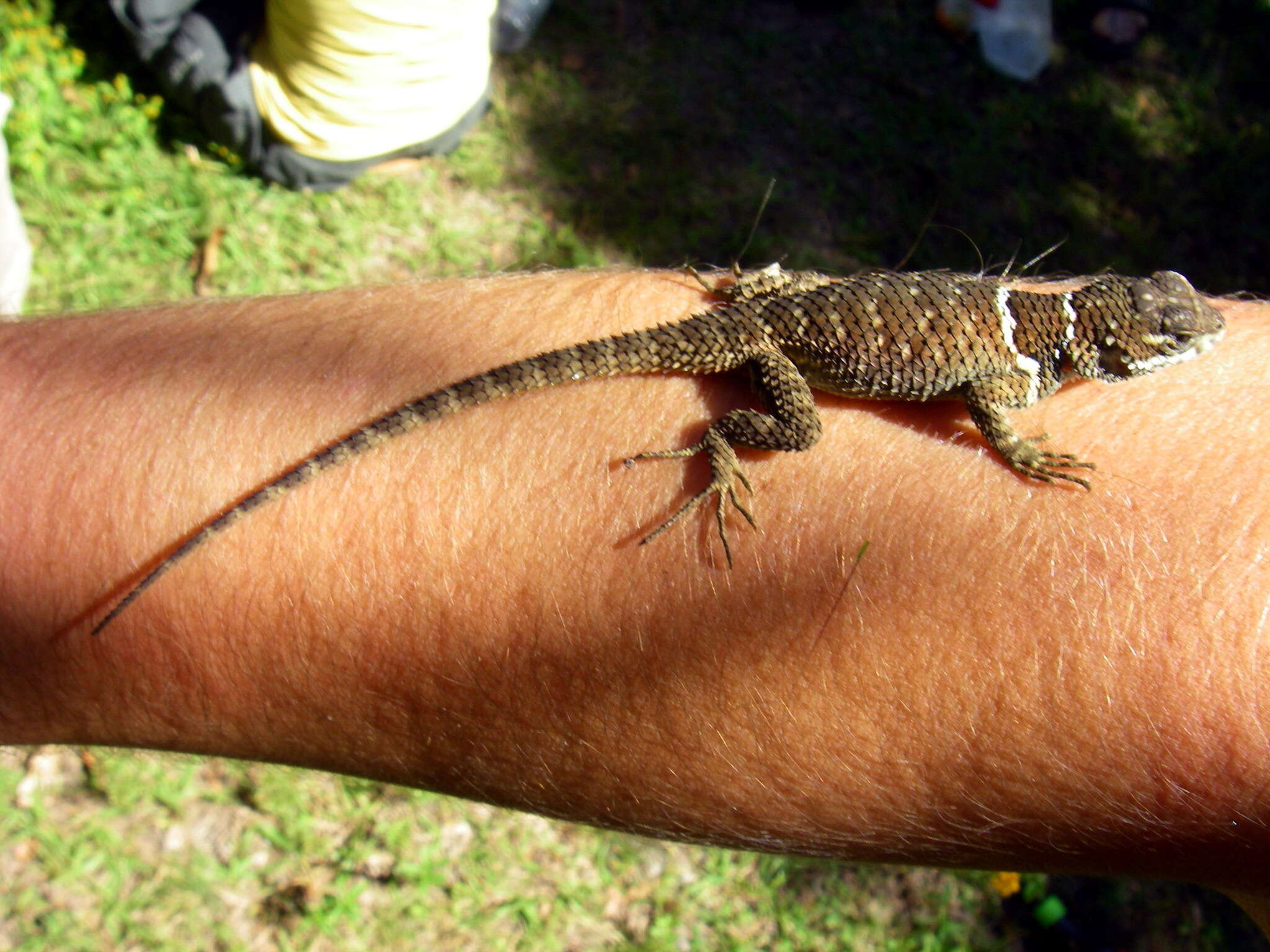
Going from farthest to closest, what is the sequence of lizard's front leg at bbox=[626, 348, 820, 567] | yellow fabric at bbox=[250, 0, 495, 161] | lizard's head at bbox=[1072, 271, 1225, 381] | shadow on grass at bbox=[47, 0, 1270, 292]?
shadow on grass at bbox=[47, 0, 1270, 292]
yellow fabric at bbox=[250, 0, 495, 161]
lizard's head at bbox=[1072, 271, 1225, 381]
lizard's front leg at bbox=[626, 348, 820, 567]

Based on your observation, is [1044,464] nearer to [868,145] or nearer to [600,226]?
[600,226]

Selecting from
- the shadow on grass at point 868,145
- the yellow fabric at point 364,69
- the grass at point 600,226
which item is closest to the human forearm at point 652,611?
the grass at point 600,226

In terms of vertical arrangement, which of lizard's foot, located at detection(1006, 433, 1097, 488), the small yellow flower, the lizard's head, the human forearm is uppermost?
the lizard's head

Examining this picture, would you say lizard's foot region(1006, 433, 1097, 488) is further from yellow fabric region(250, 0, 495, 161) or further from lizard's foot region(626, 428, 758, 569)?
yellow fabric region(250, 0, 495, 161)

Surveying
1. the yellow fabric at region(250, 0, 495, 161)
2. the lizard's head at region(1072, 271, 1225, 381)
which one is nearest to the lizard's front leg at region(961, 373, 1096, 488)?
the lizard's head at region(1072, 271, 1225, 381)

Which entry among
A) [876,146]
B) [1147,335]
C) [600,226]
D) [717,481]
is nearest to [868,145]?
[876,146]

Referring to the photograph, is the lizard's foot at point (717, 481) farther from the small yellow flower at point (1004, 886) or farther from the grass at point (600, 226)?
the small yellow flower at point (1004, 886)
